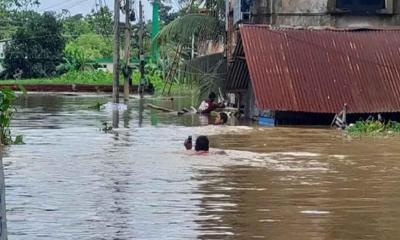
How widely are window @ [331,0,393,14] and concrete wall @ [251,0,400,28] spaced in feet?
0.57

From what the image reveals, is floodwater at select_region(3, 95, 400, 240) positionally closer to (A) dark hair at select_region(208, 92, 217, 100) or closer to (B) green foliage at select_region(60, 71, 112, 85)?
(A) dark hair at select_region(208, 92, 217, 100)

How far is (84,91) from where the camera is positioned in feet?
189

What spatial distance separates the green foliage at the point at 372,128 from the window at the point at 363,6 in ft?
18.8

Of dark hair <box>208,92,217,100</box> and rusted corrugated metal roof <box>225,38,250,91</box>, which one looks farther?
dark hair <box>208,92,217,100</box>

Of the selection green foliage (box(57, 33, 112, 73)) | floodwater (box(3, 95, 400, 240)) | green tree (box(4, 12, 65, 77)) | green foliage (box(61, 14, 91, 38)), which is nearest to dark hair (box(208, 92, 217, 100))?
floodwater (box(3, 95, 400, 240))

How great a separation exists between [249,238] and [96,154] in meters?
9.68

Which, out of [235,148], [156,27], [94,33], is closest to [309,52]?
[235,148]

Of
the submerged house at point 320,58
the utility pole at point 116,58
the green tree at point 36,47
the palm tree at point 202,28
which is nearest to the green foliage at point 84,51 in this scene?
the green tree at point 36,47

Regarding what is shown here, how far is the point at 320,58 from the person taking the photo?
27.8 meters

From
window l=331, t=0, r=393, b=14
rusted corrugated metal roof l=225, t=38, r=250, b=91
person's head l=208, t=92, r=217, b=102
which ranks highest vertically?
window l=331, t=0, r=393, b=14

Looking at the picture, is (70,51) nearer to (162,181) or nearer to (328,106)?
(328,106)

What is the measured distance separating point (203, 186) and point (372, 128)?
37.6ft

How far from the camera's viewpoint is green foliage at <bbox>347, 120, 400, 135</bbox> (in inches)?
947

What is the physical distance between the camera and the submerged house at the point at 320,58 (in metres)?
26.7
